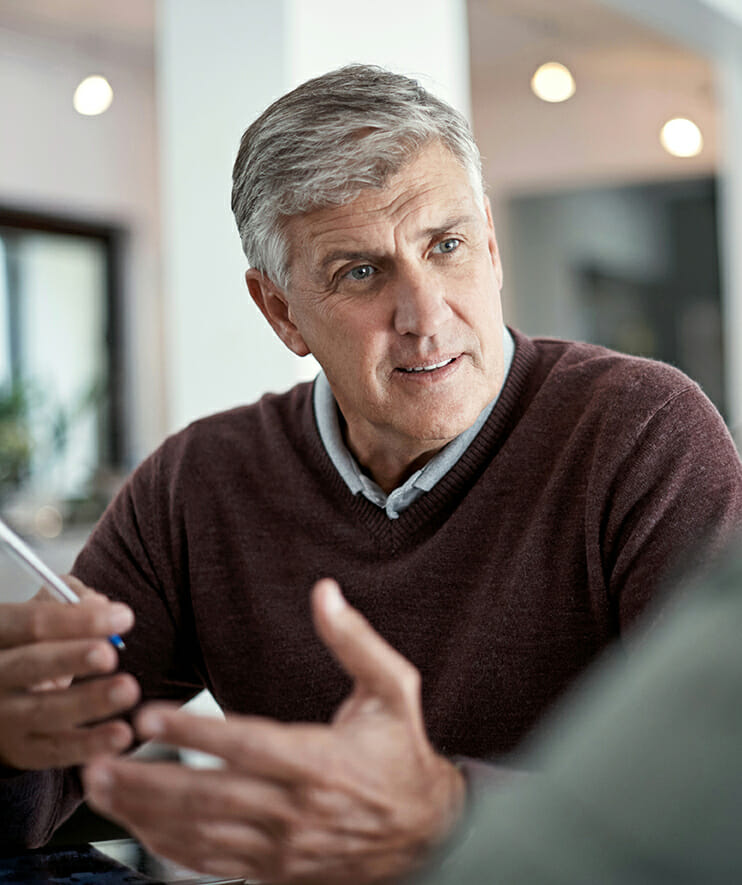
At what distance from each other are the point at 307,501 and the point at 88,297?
16.8ft

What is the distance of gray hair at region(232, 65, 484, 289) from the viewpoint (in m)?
1.25

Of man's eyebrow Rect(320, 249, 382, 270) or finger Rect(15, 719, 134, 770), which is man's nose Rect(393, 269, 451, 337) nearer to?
man's eyebrow Rect(320, 249, 382, 270)

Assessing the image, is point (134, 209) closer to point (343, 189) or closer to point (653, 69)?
point (653, 69)

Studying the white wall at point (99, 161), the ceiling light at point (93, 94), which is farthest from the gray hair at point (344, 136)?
the white wall at point (99, 161)

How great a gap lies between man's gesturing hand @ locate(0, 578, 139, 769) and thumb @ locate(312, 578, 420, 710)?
0.73ft

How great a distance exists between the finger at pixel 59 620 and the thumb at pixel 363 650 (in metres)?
0.23

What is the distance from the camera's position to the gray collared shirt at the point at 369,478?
1.36 m

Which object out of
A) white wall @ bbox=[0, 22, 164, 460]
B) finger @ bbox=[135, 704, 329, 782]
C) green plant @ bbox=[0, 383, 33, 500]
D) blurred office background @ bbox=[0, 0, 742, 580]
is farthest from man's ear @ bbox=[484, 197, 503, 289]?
white wall @ bbox=[0, 22, 164, 460]

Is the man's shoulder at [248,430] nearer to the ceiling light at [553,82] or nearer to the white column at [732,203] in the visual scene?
the ceiling light at [553,82]

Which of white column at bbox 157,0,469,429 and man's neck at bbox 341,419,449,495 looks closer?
man's neck at bbox 341,419,449,495

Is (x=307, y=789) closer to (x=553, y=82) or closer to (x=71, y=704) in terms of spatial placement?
(x=71, y=704)

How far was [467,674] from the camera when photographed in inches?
48.8

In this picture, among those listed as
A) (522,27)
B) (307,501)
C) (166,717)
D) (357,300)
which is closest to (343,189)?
(357,300)

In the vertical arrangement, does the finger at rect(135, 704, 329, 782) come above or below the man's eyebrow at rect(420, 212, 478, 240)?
below
